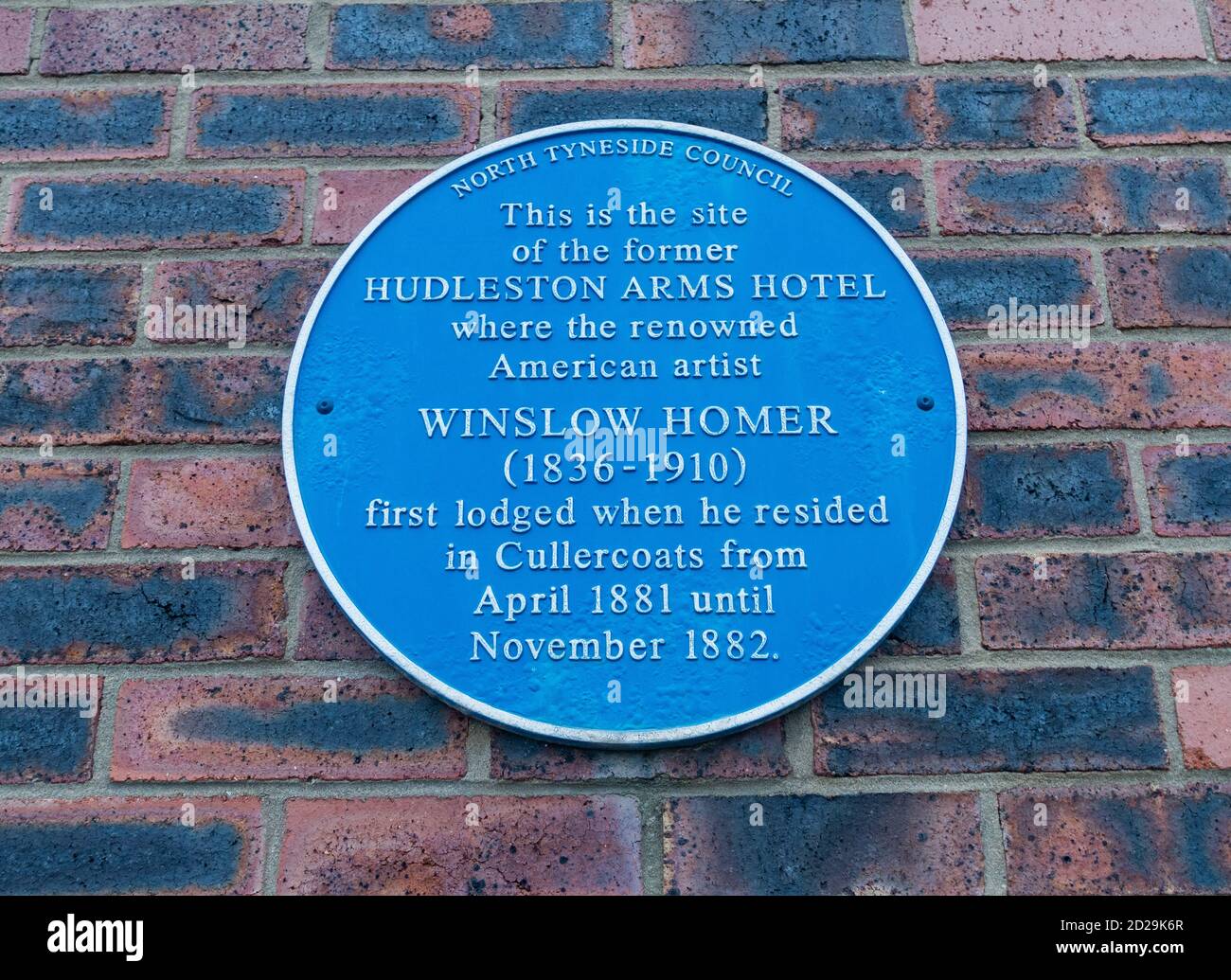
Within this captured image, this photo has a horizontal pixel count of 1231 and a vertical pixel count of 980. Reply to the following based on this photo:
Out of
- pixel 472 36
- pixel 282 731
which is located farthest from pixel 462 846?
pixel 472 36

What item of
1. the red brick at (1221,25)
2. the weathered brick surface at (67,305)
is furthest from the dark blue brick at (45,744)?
the red brick at (1221,25)

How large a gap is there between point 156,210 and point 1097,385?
4.25ft

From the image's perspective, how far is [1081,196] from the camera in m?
1.69

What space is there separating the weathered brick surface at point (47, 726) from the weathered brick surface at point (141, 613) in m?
0.03

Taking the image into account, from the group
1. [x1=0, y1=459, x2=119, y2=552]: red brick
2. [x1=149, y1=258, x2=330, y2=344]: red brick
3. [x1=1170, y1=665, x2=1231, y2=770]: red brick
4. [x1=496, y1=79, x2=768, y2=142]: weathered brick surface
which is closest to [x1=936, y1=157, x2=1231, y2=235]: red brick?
[x1=496, y1=79, x2=768, y2=142]: weathered brick surface

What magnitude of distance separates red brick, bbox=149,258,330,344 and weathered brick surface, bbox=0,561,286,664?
12.7 inches

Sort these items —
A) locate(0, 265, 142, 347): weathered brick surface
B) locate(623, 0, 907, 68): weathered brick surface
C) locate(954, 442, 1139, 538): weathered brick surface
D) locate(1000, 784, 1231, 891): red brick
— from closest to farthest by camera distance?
locate(1000, 784, 1231, 891): red brick → locate(954, 442, 1139, 538): weathered brick surface → locate(0, 265, 142, 347): weathered brick surface → locate(623, 0, 907, 68): weathered brick surface

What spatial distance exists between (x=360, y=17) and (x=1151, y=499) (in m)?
1.29

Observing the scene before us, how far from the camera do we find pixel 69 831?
1438mm

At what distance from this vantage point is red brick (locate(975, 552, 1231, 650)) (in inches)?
58.7

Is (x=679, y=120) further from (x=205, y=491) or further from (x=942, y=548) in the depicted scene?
(x=205, y=491)

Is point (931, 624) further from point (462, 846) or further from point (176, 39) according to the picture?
point (176, 39)

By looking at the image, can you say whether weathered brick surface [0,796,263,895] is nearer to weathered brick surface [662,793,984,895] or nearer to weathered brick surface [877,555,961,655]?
weathered brick surface [662,793,984,895]

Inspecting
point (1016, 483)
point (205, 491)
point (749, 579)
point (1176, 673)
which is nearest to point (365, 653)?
point (205, 491)
